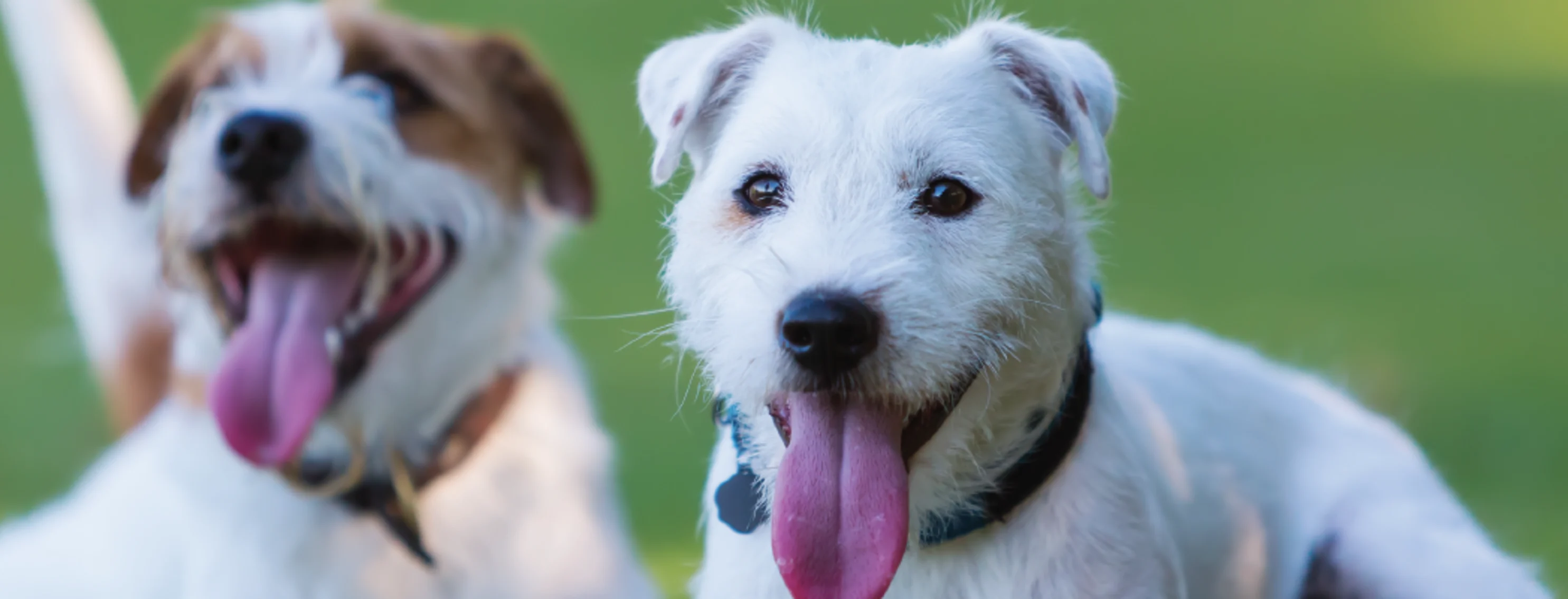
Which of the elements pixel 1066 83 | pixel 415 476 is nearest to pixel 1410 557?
pixel 1066 83

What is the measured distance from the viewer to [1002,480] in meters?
2.90

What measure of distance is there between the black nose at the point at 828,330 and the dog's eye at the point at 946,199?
1.04 ft

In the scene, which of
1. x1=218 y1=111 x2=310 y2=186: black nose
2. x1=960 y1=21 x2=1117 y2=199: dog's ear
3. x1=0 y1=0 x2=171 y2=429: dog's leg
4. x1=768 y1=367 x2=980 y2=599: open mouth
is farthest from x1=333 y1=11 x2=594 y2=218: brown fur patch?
x1=768 y1=367 x2=980 y2=599: open mouth

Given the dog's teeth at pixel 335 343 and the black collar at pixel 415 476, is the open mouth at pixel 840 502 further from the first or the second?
the dog's teeth at pixel 335 343

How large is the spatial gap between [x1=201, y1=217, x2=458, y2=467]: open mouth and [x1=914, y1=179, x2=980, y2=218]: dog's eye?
5.36 ft

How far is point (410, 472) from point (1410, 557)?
249 centimetres

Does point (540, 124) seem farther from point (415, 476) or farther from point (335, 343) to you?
point (415, 476)

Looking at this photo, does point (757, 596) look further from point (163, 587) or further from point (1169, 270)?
point (1169, 270)

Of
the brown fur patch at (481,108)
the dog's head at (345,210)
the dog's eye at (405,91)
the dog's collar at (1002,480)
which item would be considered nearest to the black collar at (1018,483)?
the dog's collar at (1002,480)

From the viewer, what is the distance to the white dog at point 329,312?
3.75 metres

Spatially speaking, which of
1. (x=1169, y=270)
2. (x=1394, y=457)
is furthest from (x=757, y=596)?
(x=1169, y=270)

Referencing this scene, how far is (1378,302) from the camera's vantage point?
8383 millimetres

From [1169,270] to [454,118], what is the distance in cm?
557

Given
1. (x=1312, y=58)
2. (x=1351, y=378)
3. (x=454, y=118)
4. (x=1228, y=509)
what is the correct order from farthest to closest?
1. (x=1312, y=58)
2. (x=1351, y=378)
3. (x=454, y=118)
4. (x=1228, y=509)
